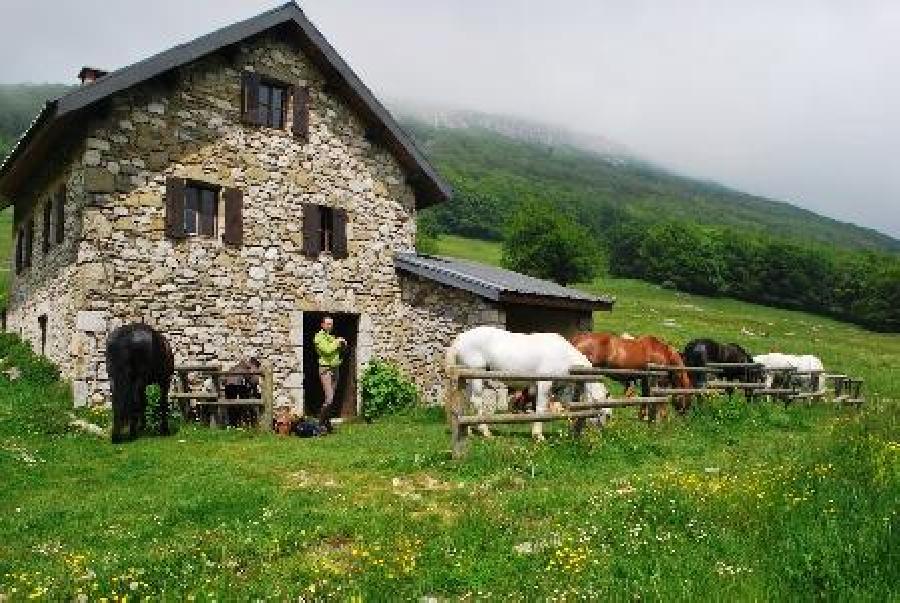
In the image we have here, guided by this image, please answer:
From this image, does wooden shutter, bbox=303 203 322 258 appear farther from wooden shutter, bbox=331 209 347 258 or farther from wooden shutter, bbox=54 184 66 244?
wooden shutter, bbox=54 184 66 244

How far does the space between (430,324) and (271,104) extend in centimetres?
719

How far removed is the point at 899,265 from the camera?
89375mm

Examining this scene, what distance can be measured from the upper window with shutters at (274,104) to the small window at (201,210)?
6.85 feet

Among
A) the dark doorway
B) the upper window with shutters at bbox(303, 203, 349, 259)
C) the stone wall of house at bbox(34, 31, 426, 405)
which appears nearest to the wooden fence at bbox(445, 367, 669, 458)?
the stone wall of house at bbox(34, 31, 426, 405)

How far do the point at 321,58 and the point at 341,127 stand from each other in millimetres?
1872

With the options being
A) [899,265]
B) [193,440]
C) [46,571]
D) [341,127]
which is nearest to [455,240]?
[899,265]

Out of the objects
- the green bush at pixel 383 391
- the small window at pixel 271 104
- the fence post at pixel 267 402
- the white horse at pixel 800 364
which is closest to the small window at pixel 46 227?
the small window at pixel 271 104

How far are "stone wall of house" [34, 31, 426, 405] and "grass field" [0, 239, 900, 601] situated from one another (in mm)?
4033

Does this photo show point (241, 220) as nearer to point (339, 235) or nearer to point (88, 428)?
point (339, 235)

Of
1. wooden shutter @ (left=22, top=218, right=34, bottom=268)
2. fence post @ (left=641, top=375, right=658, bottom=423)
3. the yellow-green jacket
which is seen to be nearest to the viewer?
fence post @ (left=641, top=375, right=658, bottom=423)

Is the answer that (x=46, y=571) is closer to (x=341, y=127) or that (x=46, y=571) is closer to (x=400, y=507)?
(x=400, y=507)

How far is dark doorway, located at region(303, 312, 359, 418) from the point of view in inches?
826

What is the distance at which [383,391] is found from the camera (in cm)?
2061

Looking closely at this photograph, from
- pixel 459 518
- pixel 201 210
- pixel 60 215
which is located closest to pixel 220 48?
pixel 201 210
